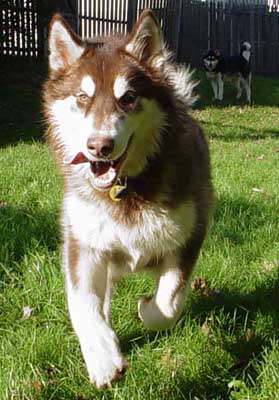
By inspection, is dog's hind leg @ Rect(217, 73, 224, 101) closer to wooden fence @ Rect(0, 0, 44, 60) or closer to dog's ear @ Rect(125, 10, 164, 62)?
wooden fence @ Rect(0, 0, 44, 60)

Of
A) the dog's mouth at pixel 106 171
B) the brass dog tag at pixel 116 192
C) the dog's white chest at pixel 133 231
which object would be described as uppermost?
the dog's mouth at pixel 106 171

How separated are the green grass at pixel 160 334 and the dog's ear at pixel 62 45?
1179 millimetres

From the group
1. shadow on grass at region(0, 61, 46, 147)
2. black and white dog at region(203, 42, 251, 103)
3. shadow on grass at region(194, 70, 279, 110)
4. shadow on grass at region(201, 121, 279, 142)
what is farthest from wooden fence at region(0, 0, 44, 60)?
black and white dog at region(203, 42, 251, 103)

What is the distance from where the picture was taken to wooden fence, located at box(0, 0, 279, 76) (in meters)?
12.5

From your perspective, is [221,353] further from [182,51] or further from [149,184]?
[182,51]

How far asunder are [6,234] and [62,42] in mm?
1474

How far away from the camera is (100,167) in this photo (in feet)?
9.05

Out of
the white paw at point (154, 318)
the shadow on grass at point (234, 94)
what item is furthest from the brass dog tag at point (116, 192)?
the shadow on grass at point (234, 94)

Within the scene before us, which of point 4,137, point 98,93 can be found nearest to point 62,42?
point 98,93

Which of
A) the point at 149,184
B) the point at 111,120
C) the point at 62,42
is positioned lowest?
the point at 149,184

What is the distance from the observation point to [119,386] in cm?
262

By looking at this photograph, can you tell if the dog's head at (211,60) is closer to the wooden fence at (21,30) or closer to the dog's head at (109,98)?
the wooden fence at (21,30)

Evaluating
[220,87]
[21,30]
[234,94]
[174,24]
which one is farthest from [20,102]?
[174,24]

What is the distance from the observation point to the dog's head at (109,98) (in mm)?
2652
